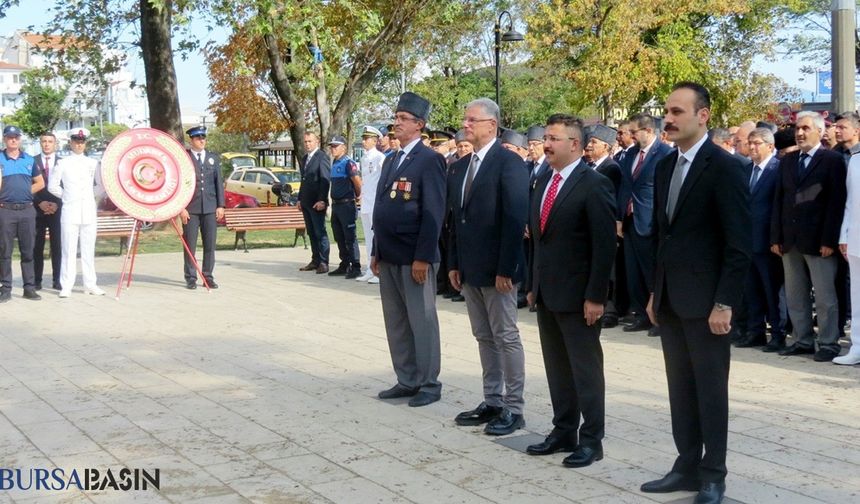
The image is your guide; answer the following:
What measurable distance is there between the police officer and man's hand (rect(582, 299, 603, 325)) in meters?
10.0

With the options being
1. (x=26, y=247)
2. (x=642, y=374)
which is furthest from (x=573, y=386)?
(x=26, y=247)

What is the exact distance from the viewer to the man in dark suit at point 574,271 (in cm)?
616

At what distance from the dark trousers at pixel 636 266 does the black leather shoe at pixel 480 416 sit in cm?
426

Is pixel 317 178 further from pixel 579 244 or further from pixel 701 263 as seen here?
pixel 701 263

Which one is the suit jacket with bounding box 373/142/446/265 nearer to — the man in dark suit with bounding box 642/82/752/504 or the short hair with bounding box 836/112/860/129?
the man in dark suit with bounding box 642/82/752/504

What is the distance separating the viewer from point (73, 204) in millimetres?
14359

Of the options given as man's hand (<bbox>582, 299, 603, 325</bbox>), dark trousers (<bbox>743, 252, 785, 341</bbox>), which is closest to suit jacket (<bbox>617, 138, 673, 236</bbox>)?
dark trousers (<bbox>743, 252, 785, 341</bbox>)

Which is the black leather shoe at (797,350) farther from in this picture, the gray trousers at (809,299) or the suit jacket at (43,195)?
the suit jacket at (43,195)

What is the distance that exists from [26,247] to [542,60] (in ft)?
77.9

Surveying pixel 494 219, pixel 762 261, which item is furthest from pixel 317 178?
pixel 494 219

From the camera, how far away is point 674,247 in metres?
5.52

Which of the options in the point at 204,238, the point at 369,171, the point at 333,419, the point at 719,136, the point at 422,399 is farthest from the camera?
the point at 369,171

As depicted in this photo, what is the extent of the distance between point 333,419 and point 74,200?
810 centimetres

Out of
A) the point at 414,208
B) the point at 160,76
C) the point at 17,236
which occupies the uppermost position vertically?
the point at 160,76
